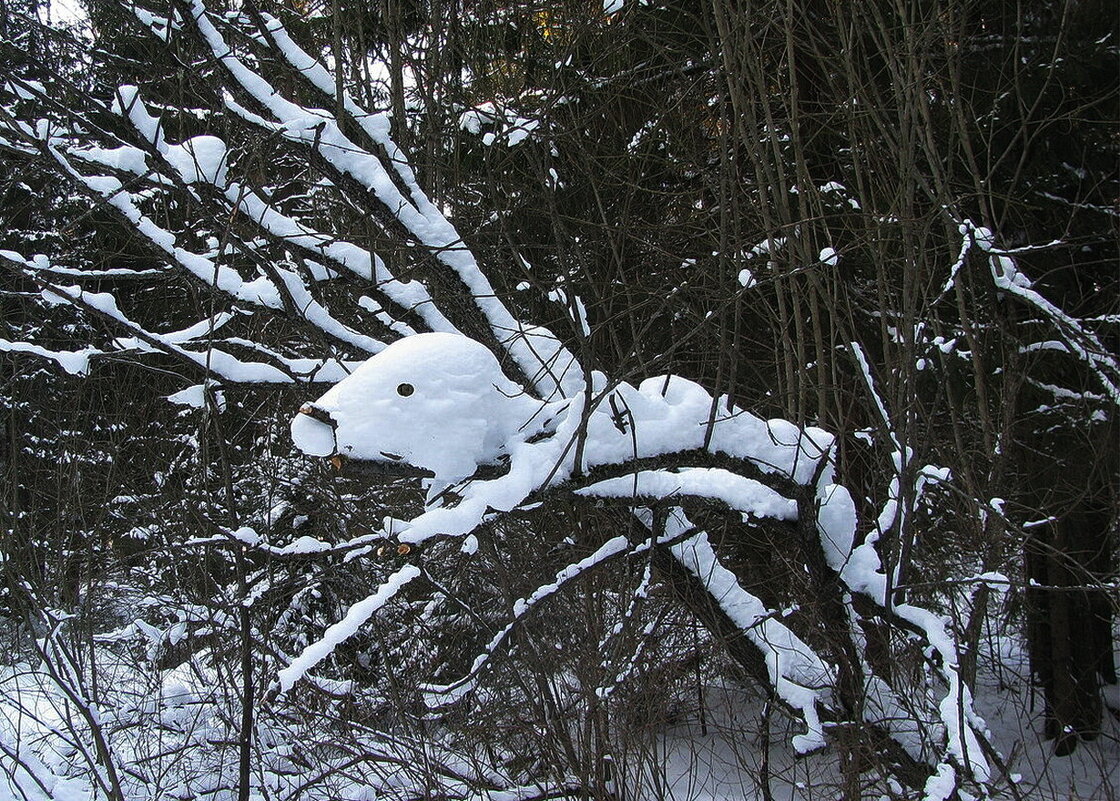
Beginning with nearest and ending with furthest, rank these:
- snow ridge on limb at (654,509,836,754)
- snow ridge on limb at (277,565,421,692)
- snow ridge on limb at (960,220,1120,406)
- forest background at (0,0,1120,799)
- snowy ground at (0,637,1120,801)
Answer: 1. snow ridge on limb at (277,565,421,692)
2. snow ridge on limb at (654,509,836,754)
3. forest background at (0,0,1120,799)
4. snow ridge on limb at (960,220,1120,406)
5. snowy ground at (0,637,1120,801)

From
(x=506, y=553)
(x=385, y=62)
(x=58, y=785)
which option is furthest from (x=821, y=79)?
(x=58, y=785)

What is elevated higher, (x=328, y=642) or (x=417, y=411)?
(x=417, y=411)

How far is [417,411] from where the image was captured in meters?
2.13

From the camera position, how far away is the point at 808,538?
2961mm

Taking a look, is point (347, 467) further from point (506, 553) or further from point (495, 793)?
point (506, 553)

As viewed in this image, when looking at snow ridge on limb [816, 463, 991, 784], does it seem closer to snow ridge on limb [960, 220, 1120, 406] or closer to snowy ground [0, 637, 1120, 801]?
snowy ground [0, 637, 1120, 801]

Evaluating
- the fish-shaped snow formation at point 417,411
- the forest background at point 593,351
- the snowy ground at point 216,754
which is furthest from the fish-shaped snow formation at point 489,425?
the snowy ground at point 216,754

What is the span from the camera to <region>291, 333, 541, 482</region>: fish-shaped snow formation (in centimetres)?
208

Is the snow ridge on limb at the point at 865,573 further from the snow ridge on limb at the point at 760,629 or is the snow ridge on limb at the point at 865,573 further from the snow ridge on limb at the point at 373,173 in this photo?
the snow ridge on limb at the point at 373,173

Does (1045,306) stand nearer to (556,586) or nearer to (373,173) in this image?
(556,586)

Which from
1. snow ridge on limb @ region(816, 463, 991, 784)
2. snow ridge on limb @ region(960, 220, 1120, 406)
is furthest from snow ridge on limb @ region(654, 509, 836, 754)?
snow ridge on limb @ region(960, 220, 1120, 406)

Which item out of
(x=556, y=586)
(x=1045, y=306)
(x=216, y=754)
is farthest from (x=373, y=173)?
(x=216, y=754)

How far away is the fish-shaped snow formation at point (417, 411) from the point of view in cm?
208

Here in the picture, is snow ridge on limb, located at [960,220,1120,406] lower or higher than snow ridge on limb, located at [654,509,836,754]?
higher
